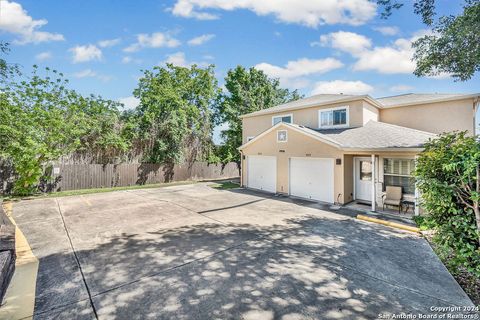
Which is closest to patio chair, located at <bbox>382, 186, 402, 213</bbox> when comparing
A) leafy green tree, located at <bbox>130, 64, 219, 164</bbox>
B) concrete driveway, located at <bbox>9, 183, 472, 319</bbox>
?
concrete driveway, located at <bbox>9, 183, 472, 319</bbox>

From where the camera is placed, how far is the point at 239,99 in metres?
26.2

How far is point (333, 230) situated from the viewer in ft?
Result: 23.4

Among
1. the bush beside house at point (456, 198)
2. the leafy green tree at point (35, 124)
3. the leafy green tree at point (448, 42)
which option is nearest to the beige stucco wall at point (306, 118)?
the leafy green tree at point (448, 42)

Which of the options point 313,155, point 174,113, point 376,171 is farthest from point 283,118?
point 174,113

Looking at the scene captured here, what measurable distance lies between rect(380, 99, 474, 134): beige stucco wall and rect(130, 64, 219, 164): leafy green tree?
48.2ft

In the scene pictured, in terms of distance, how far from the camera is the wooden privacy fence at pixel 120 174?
14.0m

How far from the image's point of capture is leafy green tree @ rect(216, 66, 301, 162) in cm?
2391

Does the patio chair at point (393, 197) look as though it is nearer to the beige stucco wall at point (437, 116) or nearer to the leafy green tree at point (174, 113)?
the beige stucco wall at point (437, 116)

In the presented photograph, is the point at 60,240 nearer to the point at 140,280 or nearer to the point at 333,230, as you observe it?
the point at 140,280

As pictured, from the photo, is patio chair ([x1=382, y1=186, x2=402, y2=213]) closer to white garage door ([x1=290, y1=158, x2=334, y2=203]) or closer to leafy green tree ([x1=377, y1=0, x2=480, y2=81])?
white garage door ([x1=290, y1=158, x2=334, y2=203])

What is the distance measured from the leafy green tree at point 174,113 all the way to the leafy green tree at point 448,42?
14.6 metres

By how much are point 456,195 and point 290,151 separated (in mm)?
8772

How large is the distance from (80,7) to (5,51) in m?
3.31

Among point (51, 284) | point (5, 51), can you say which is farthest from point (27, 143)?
point (51, 284)
